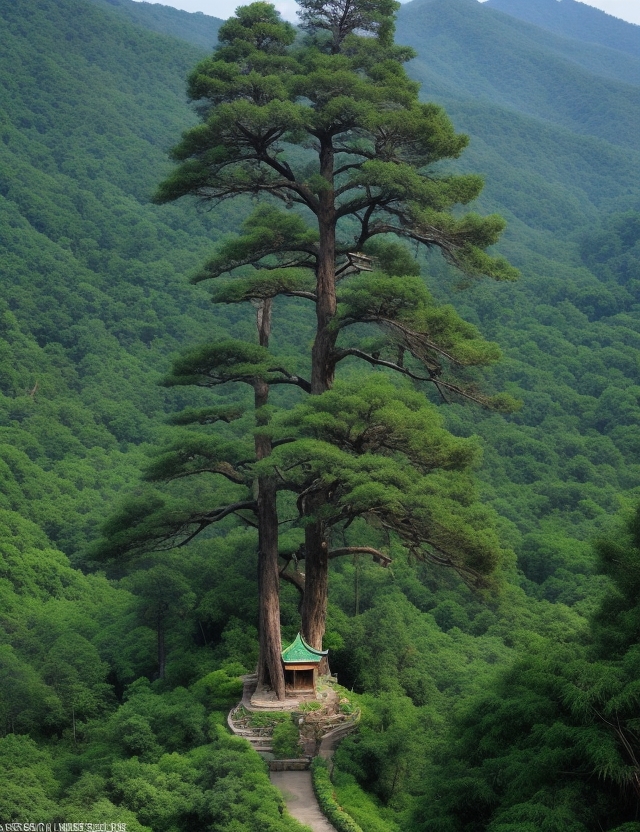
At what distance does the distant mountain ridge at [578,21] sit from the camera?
14362 centimetres

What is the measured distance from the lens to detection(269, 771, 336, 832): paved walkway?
1555cm

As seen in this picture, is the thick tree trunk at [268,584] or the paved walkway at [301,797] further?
the thick tree trunk at [268,584]

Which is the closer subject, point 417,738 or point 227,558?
point 417,738

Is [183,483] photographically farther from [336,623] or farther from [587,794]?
[587,794]

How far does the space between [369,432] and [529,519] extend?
25.8 meters

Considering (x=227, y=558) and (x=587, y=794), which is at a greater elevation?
(x=587, y=794)

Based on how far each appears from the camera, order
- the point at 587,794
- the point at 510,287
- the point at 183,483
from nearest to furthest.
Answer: the point at 587,794 → the point at 183,483 → the point at 510,287

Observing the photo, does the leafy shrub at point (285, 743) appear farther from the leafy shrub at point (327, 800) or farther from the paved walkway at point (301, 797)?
the leafy shrub at point (327, 800)

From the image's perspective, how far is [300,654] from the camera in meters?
18.9

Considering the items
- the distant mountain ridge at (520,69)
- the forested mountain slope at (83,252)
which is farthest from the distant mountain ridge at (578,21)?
the forested mountain slope at (83,252)

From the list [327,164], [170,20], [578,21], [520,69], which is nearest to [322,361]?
[327,164]

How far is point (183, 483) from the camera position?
41.2 m

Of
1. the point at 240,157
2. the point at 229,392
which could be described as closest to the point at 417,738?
the point at 240,157

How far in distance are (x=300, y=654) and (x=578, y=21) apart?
144 metres
